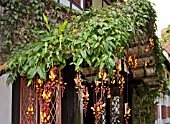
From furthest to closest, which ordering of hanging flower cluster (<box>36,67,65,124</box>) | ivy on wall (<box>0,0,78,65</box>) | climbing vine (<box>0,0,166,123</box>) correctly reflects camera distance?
1. ivy on wall (<box>0,0,78,65</box>)
2. hanging flower cluster (<box>36,67,65,124</box>)
3. climbing vine (<box>0,0,166,123</box>)

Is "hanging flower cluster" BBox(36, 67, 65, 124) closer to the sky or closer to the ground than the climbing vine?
closer to the ground

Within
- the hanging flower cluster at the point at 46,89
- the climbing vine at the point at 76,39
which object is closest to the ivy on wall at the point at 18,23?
the climbing vine at the point at 76,39

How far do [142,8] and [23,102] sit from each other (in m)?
2.42

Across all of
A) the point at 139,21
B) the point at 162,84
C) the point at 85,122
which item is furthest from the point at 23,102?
the point at 162,84

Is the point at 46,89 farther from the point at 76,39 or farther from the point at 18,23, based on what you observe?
the point at 18,23

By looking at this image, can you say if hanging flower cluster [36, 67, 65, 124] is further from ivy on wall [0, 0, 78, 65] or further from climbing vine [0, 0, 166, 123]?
ivy on wall [0, 0, 78, 65]

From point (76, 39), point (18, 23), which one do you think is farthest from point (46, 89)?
point (18, 23)

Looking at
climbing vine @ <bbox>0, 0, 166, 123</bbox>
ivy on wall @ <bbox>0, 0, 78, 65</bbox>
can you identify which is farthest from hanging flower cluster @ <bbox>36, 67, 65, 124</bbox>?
ivy on wall @ <bbox>0, 0, 78, 65</bbox>

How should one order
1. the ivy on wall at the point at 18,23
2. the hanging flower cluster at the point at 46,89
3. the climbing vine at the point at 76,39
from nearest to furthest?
the climbing vine at the point at 76,39 < the hanging flower cluster at the point at 46,89 < the ivy on wall at the point at 18,23

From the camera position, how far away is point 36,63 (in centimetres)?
389

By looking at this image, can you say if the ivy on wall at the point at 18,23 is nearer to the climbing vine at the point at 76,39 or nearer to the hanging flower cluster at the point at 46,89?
the climbing vine at the point at 76,39

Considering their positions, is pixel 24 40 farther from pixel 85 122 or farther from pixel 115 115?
pixel 115 115

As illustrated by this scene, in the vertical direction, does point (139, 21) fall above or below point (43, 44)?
above

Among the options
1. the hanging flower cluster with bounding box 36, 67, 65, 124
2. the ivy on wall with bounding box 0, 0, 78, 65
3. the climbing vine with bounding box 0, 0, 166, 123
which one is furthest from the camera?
the ivy on wall with bounding box 0, 0, 78, 65
